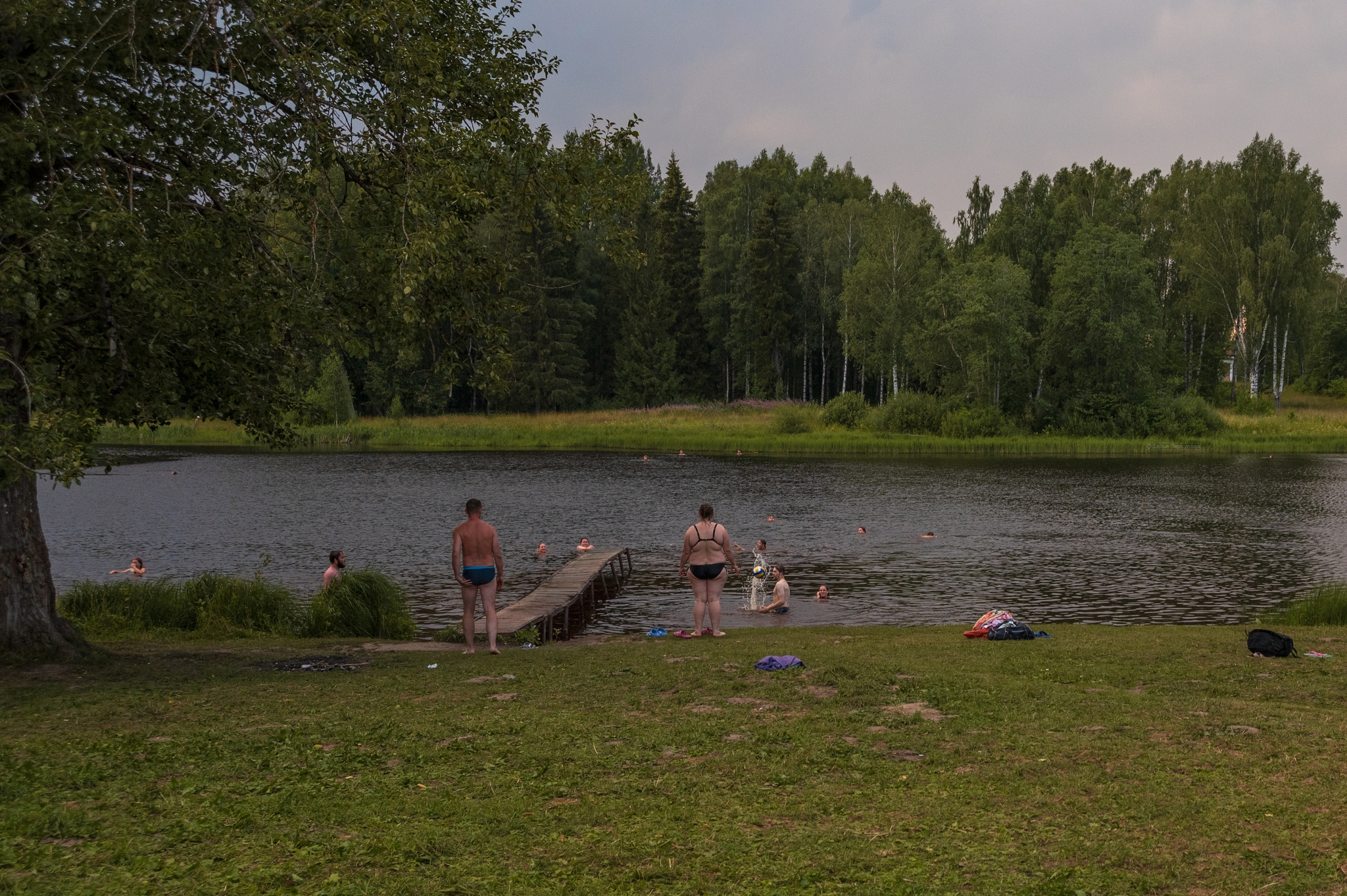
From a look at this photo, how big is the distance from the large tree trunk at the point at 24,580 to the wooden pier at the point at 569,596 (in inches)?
276

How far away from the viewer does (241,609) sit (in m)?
19.0

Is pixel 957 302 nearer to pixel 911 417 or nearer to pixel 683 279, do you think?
pixel 911 417

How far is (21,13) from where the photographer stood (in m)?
10.8

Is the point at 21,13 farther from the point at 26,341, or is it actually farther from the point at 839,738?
the point at 839,738

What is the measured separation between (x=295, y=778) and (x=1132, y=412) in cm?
7798

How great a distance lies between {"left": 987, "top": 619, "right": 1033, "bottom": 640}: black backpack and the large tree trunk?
41.9ft

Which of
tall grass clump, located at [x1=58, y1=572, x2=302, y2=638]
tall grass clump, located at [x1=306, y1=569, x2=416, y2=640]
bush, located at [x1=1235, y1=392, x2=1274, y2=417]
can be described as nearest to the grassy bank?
bush, located at [x1=1235, y1=392, x2=1274, y2=417]

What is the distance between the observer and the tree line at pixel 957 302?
77.2m

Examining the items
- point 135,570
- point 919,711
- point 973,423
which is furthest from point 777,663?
point 973,423

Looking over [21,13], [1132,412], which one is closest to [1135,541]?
[21,13]

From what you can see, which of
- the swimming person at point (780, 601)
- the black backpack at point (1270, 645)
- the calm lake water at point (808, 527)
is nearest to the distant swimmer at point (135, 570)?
the calm lake water at point (808, 527)

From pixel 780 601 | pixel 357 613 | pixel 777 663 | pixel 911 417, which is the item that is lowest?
pixel 780 601

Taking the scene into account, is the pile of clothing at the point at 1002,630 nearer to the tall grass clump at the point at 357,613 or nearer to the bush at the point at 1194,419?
the tall grass clump at the point at 357,613

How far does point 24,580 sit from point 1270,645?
15.5 meters
